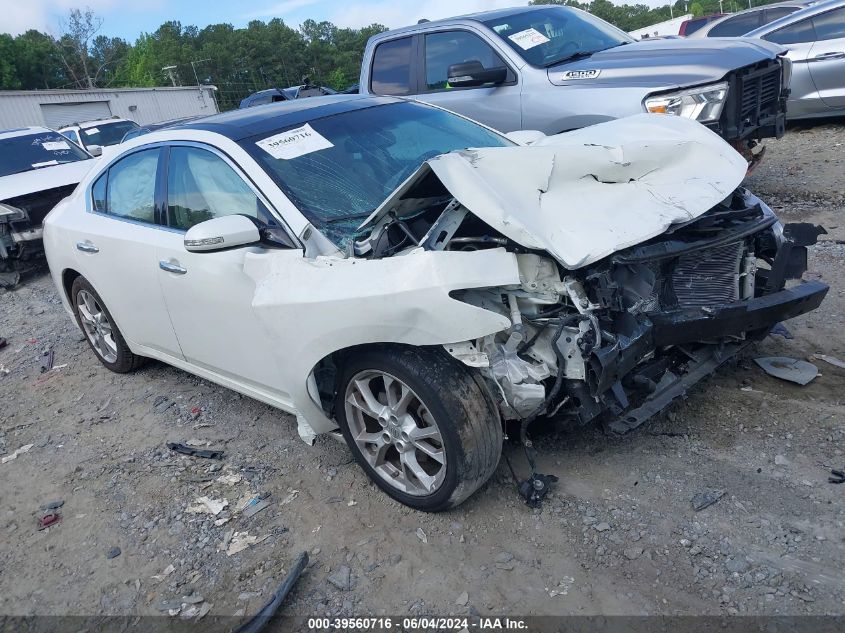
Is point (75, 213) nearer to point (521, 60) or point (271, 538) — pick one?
point (271, 538)

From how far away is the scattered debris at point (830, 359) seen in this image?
3.66 m

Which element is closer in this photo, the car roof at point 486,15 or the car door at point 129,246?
the car door at point 129,246

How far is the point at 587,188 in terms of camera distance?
308 centimetres

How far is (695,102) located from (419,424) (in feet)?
13.5

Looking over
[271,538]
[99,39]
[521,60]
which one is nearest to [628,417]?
[271,538]

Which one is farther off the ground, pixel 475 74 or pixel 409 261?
pixel 475 74

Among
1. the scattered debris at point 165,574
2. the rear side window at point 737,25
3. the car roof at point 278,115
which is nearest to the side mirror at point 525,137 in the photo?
the car roof at point 278,115

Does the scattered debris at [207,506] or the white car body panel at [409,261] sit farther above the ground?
the white car body panel at [409,261]

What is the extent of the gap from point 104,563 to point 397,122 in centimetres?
278

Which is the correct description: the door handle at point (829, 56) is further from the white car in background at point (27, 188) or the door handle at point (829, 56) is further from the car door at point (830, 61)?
the white car in background at point (27, 188)

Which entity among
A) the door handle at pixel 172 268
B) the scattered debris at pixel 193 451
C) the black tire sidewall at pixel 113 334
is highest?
the door handle at pixel 172 268

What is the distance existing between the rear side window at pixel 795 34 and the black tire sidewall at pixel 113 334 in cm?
896

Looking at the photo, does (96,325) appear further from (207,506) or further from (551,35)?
(551,35)

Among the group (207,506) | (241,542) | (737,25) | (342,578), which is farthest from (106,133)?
(342,578)
